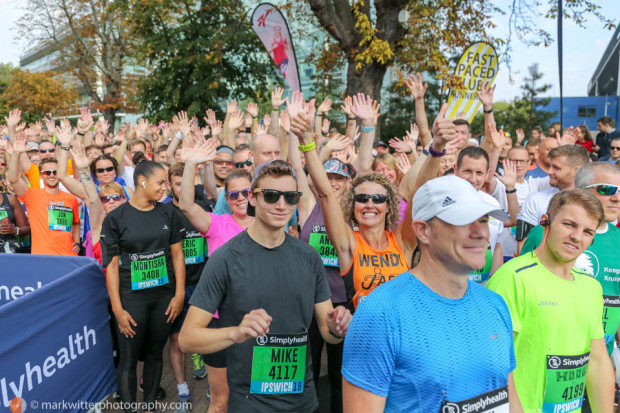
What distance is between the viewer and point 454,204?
1.58 metres

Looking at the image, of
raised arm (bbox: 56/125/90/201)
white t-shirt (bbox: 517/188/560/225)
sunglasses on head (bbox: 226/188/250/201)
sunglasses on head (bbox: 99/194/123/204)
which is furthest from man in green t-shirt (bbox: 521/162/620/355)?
raised arm (bbox: 56/125/90/201)

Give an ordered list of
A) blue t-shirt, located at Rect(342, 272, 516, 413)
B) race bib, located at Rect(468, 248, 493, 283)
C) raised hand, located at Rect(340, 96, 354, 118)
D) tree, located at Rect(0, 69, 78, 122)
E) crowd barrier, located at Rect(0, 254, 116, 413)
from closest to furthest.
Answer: blue t-shirt, located at Rect(342, 272, 516, 413) < crowd barrier, located at Rect(0, 254, 116, 413) < race bib, located at Rect(468, 248, 493, 283) < raised hand, located at Rect(340, 96, 354, 118) < tree, located at Rect(0, 69, 78, 122)

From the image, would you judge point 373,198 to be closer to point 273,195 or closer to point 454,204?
point 273,195

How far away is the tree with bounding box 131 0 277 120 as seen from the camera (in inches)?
846

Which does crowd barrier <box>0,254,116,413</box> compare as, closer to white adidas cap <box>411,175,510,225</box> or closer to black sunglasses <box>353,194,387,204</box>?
black sunglasses <box>353,194,387,204</box>

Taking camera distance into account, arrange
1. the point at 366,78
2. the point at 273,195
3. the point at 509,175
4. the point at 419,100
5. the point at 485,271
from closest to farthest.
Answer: the point at 273,195, the point at 485,271, the point at 509,175, the point at 419,100, the point at 366,78

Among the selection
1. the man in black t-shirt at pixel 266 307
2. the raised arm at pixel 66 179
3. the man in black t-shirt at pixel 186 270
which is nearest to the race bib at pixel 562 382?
the man in black t-shirt at pixel 266 307

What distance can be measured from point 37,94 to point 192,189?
37.6 meters

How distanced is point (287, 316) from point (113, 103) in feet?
90.3

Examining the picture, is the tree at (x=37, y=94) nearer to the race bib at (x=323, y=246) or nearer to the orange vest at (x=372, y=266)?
the race bib at (x=323, y=246)

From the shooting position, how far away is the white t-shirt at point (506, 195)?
4957mm

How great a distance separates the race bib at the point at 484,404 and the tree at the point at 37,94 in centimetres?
3954

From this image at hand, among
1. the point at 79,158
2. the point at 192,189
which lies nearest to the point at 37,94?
the point at 79,158

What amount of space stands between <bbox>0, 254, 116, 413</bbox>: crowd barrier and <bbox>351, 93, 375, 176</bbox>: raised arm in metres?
2.53
